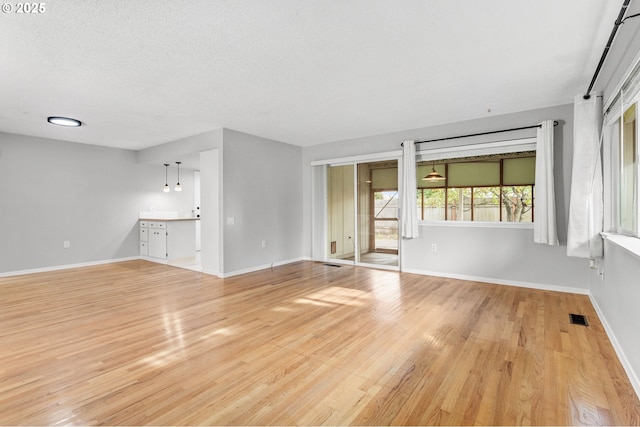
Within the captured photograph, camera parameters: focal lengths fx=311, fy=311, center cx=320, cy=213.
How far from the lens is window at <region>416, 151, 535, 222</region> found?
4.42m

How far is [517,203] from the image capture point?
4453 mm

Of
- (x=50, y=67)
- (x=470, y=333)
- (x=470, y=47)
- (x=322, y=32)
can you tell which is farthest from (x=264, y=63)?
(x=470, y=333)

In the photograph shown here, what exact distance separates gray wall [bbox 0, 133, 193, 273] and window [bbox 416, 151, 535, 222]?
6.14 meters

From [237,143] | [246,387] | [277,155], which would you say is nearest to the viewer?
[246,387]

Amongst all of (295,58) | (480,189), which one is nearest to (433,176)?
(480,189)

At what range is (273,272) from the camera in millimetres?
5473

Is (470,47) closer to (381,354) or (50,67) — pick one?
(381,354)

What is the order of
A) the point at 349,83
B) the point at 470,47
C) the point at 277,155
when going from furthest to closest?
the point at 277,155, the point at 349,83, the point at 470,47

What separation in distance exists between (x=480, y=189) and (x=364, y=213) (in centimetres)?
206

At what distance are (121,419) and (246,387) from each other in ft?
2.20

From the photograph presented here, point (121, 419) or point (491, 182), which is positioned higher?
point (491, 182)

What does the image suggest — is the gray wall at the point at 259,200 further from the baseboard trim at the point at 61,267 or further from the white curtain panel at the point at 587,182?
the white curtain panel at the point at 587,182
